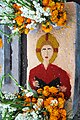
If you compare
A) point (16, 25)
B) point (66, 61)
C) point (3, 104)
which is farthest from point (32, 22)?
point (3, 104)

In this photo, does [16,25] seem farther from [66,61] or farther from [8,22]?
[66,61]

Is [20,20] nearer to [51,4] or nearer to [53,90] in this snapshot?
[51,4]

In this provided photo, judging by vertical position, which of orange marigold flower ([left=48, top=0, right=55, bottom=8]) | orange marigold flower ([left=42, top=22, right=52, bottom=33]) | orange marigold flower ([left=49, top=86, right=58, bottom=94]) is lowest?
orange marigold flower ([left=49, top=86, right=58, bottom=94])

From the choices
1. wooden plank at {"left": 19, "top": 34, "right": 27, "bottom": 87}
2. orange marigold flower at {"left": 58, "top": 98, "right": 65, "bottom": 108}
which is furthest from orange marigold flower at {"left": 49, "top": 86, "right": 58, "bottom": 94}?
wooden plank at {"left": 19, "top": 34, "right": 27, "bottom": 87}

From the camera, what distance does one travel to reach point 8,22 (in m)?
1.07

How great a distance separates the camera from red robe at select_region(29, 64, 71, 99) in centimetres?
106

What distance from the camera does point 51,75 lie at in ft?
3.57

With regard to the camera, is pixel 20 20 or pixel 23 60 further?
pixel 23 60

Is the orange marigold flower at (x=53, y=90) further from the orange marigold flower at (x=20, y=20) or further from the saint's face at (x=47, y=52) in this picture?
the orange marigold flower at (x=20, y=20)

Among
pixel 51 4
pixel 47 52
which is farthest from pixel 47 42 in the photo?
pixel 51 4

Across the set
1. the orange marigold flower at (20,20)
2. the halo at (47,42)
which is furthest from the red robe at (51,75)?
the orange marigold flower at (20,20)

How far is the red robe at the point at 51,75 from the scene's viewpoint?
1064 mm

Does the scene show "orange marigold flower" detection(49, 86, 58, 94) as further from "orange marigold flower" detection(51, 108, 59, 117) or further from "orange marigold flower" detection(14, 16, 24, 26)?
"orange marigold flower" detection(14, 16, 24, 26)

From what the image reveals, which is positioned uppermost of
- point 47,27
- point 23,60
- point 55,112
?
point 47,27
